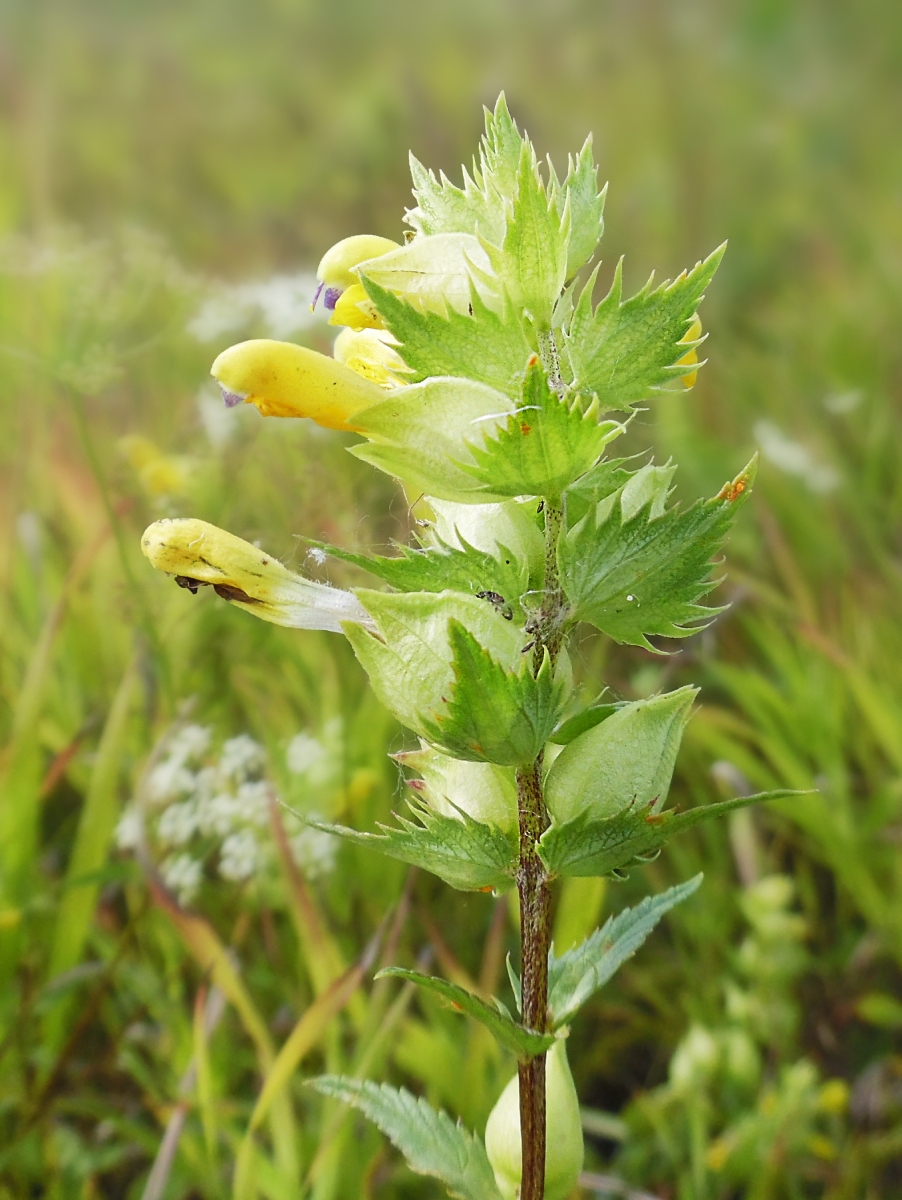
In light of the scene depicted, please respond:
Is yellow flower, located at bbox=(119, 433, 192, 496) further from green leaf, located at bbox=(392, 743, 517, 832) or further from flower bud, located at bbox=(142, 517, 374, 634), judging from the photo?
green leaf, located at bbox=(392, 743, 517, 832)

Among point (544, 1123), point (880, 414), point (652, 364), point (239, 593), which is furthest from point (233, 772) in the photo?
point (880, 414)

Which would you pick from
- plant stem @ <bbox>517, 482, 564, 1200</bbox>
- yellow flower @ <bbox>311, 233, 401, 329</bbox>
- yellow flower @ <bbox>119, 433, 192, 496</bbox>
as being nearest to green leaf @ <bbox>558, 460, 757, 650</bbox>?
plant stem @ <bbox>517, 482, 564, 1200</bbox>

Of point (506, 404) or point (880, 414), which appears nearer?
point (506, 404)

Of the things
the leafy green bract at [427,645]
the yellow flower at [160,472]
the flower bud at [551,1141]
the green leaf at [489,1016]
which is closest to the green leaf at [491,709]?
the leafy green bract at [427,645]

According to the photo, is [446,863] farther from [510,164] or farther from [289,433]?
[289,433]

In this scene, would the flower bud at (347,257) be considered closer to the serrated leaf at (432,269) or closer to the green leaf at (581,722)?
the serrated leaf at (432,269)
